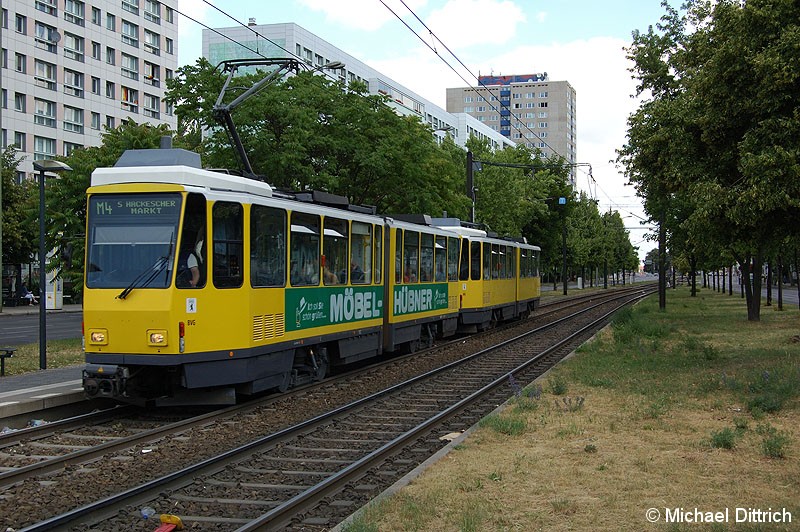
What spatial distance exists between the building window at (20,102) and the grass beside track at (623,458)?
50138mm

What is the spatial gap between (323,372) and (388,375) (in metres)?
1.60

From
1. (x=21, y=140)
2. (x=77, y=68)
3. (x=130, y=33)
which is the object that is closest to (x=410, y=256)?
(x=21, y=140)

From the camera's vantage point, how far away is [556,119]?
177 metres

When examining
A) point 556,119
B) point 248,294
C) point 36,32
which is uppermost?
point 556,119

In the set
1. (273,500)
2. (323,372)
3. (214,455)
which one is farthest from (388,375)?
(273,500)

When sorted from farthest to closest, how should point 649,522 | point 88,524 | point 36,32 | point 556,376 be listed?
1. point 36,32
2. point 556,376
3. point 88,524
4. point 649,522

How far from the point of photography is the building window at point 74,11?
58.8 metres

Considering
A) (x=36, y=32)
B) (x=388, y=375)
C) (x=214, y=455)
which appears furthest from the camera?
(x=36, y=32)

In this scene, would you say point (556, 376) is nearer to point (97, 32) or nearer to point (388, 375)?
point (388, 375)

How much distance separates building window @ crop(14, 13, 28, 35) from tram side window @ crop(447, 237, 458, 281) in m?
43.9

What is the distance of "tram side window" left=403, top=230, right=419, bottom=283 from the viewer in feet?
60.5

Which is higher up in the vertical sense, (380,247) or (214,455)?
(380,247)

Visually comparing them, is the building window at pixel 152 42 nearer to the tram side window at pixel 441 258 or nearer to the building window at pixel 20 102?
the building window at pixel 20 102

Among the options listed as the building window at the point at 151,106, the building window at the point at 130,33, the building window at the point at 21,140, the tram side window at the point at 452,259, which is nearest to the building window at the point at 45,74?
the building window at the point at 21,140
